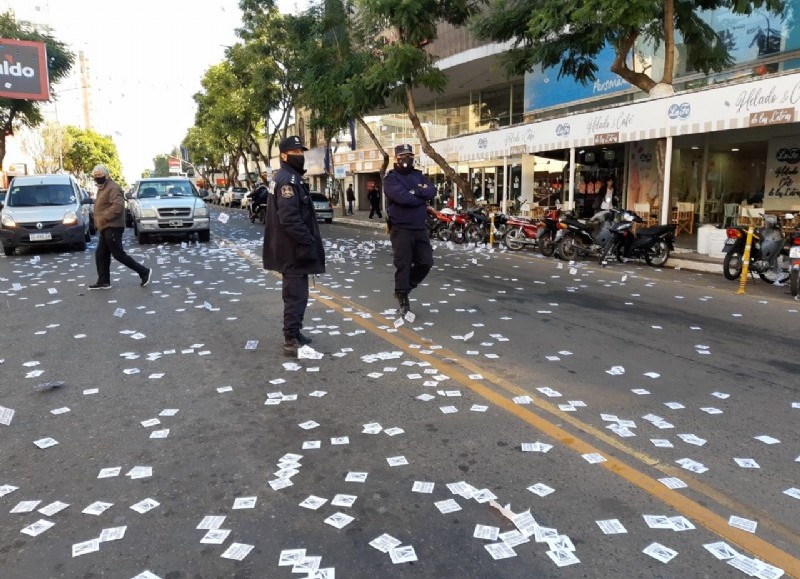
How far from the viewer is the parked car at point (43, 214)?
14.0 metres

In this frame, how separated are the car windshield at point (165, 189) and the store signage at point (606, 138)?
11281 mm

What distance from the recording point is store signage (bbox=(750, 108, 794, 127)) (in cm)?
1188

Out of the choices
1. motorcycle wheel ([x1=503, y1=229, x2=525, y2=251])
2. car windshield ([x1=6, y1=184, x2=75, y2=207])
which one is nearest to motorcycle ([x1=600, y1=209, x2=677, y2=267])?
motorcycle wheel ([x1=503, y1=229, x2=525, y2=251])

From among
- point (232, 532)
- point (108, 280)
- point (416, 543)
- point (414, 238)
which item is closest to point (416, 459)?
point (416, 543)

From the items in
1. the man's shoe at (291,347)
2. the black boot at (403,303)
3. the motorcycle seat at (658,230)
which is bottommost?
the man's shoe at (291,347)

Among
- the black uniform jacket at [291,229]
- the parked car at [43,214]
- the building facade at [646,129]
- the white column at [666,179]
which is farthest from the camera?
the white column at [666,179]

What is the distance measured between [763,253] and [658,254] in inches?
100

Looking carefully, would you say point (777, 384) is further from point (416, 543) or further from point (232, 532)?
point (232, 532)

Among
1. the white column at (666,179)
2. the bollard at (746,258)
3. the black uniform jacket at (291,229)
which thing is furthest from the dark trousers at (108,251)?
the white column at (666,179)

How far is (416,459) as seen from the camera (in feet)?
12.1

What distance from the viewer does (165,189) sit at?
17.6 m

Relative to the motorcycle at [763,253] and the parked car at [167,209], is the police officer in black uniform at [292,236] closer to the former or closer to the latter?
the motorcycle at [763,253]

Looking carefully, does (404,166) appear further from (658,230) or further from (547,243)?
(547,243)

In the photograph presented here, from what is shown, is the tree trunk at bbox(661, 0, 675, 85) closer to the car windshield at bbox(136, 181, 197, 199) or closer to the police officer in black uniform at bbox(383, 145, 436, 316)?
the police officer in black uniform at bbox(383, 145, 436, 316)
